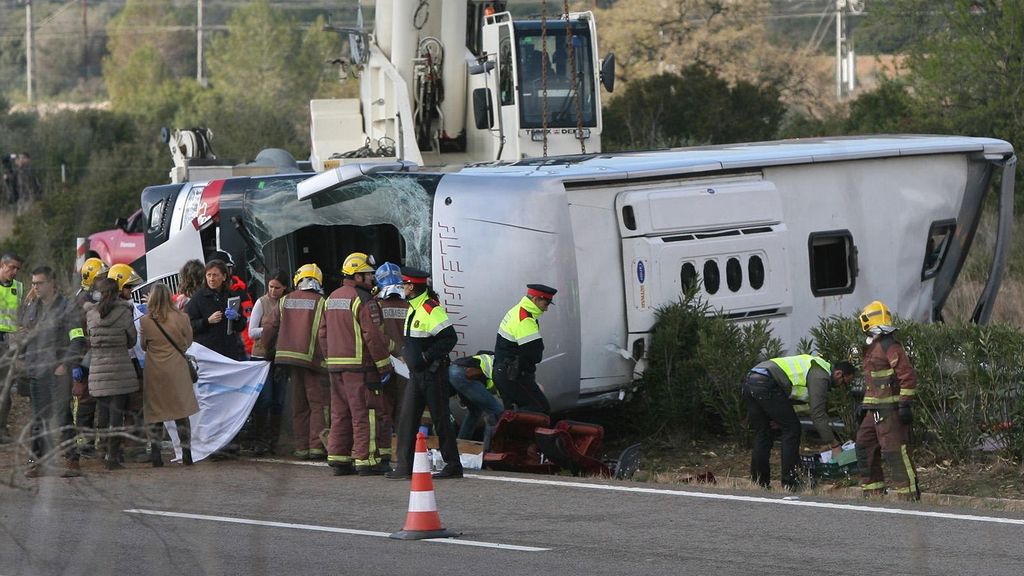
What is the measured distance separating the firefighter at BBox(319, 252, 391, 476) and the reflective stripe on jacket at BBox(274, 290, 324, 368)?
0.80 m

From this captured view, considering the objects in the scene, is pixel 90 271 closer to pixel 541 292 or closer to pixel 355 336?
pixel 355 336

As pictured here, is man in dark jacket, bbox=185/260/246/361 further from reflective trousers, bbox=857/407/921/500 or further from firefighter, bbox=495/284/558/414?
reflective trousers, bbox=857/407/921/500

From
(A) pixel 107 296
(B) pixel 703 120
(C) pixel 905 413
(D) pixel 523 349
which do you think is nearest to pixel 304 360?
(A) pixel 107 296

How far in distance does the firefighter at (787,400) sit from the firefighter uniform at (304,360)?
3.70 m

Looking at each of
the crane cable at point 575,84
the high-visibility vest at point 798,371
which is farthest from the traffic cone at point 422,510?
the crane cable at point 575,84

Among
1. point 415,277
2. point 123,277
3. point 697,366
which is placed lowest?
point 697,366

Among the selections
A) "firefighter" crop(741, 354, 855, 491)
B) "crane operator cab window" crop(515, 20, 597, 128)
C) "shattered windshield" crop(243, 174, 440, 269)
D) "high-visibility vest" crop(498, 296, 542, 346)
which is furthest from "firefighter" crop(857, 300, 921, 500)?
"crane operator cab window" crop(515, 20, 597, 128)

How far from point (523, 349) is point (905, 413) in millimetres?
3075

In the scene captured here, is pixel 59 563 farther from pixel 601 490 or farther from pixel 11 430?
pixel 11 430

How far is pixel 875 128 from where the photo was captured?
32.2m

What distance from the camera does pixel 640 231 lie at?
45.5ft

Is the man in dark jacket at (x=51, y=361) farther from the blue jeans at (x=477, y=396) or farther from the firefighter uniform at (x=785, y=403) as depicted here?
the firefighter uniform at (x=785, y=403)

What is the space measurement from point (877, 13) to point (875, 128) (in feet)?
12.0

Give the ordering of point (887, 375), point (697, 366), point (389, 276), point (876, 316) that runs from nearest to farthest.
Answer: point (887, 375) → point (876, 316) → point (389, 276) → point (697, 366)
